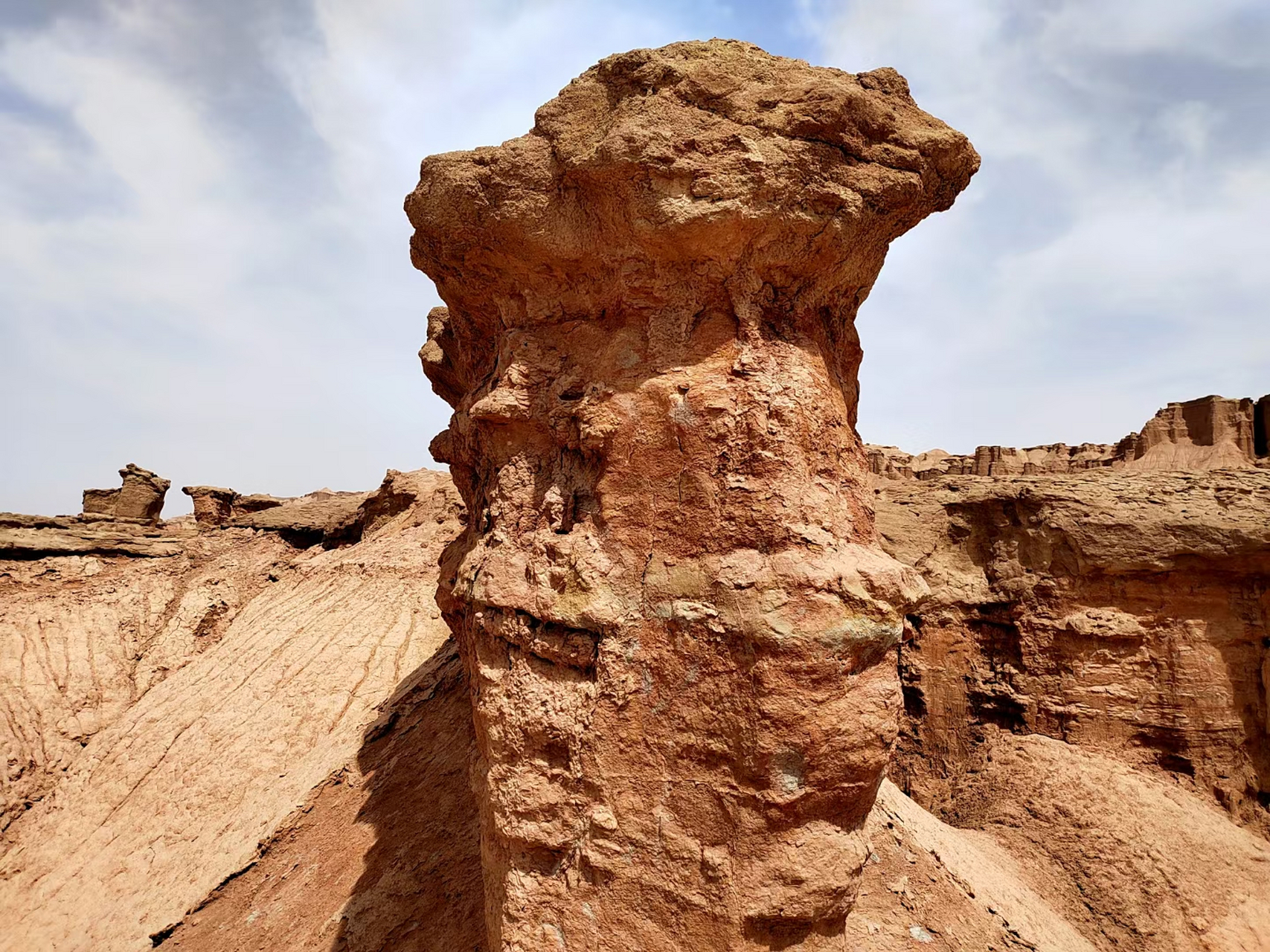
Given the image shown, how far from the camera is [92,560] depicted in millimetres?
8508

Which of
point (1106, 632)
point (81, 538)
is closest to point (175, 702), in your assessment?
point (81, 538)

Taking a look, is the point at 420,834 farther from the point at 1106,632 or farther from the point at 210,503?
the point at 210,503

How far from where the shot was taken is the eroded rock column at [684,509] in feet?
8.65

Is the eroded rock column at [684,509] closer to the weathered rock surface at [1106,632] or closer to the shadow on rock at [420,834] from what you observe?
the shadow on rock at [420,834]

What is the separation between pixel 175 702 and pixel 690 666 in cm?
664

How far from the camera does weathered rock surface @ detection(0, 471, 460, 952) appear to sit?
5.36 m

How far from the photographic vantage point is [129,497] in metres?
10.3

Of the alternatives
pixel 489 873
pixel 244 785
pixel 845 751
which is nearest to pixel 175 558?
pixel 244 785

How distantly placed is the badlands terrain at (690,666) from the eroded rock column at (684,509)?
0.02 m

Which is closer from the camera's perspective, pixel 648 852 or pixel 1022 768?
pixel 648 852

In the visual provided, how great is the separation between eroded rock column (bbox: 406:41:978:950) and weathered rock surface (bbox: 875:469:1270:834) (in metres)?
3.94

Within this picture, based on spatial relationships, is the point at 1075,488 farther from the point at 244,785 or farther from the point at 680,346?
the point at 244,785

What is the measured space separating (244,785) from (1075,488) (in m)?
7.75

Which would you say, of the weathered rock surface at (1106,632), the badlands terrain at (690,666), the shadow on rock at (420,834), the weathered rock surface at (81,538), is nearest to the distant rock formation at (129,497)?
the weathered rock surface at (81,538)
